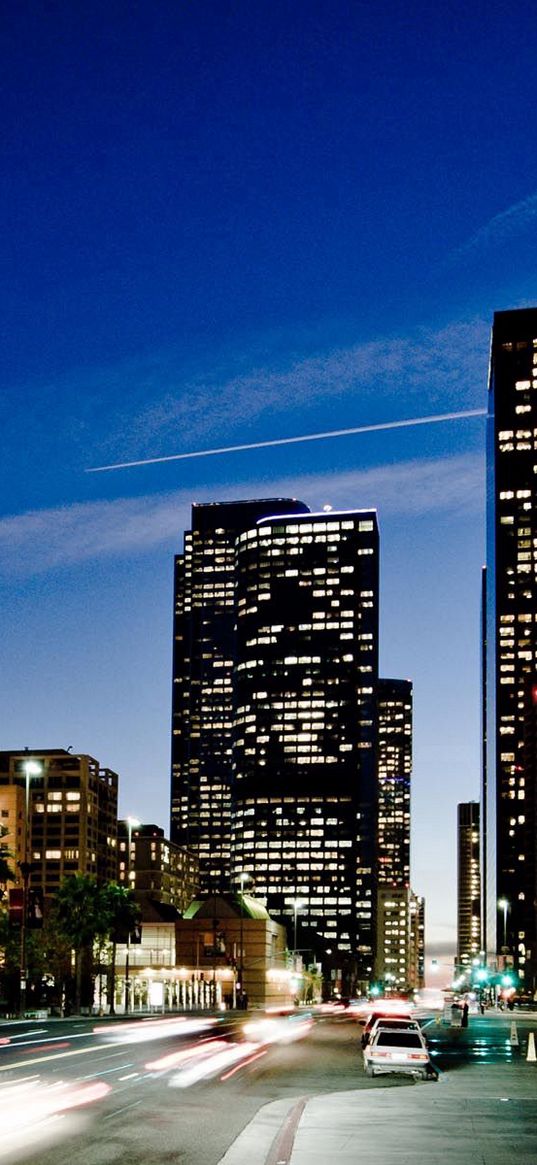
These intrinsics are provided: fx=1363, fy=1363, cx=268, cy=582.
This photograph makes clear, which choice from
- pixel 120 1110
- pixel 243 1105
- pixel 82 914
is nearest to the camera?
pixel 120 1110

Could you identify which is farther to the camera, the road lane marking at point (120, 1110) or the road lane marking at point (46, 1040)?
the road lane marking at point (46, 1040)

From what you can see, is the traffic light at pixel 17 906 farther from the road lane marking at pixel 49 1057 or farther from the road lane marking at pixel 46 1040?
the road lane marking at pixel 49 1057

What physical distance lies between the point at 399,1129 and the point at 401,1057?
14392mm

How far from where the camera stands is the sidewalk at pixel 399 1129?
20188mm

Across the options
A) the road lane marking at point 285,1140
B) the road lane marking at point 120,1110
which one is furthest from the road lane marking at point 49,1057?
the road lane marking at point 285,1140

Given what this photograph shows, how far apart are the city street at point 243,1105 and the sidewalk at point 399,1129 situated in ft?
0.12

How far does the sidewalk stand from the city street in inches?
1.4

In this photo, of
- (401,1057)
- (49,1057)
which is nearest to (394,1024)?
(401,1057)

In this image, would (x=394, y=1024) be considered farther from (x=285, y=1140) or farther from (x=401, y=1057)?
(x=285, y=1140)

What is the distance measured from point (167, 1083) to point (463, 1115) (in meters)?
10.2

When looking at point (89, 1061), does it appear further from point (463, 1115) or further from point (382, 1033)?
point (463, 1115)

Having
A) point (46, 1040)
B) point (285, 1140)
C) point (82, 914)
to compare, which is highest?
point (285, 1140)

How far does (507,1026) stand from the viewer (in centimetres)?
8969

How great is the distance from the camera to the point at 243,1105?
2952 centimetres
